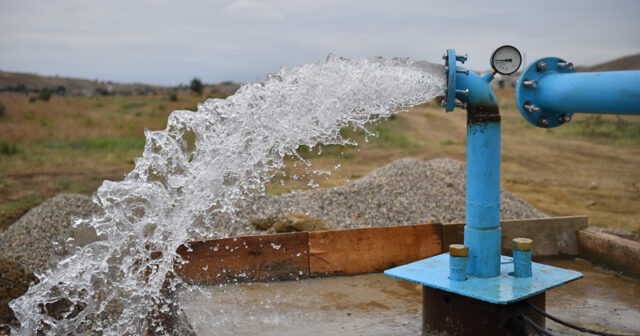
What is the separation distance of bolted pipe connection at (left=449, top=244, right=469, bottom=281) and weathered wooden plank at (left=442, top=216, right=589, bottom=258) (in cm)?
232

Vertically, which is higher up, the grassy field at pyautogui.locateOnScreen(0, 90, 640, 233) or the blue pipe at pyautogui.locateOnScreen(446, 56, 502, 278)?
the blue pipe at pyautogui.locateOnScreen(446, 56, 502, 278)

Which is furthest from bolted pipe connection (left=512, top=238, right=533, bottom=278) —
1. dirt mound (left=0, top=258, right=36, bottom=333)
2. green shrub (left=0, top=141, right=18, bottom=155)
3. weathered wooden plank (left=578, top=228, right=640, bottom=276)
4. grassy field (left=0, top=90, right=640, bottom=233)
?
green shrub (left=0, top=141, right=18, bottom=155)

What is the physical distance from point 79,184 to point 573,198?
9.32m

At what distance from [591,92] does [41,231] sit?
6565mm

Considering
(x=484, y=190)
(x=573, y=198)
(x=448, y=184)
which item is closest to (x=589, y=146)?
(x=573, y=198)

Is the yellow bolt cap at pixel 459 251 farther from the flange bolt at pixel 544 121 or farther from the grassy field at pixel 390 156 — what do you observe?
the grassy field at pixel 390 156

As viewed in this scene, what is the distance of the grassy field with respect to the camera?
1045 cm

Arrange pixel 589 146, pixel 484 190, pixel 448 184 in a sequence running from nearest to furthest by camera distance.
→ 1. pixel 484 190
2. pixel 448 184
3. pixel 589 146

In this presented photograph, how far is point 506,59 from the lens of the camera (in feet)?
11.8

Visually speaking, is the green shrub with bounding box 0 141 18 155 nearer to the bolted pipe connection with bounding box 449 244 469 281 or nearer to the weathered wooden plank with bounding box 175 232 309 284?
the weathered wooden plank with bounding box 175 232 309 284

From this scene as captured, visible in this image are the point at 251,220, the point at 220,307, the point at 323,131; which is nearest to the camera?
the point at 323,131

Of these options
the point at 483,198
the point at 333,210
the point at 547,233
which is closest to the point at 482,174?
the point at 483,198

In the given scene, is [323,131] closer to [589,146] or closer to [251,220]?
[251,220]

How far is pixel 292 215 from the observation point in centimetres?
662
